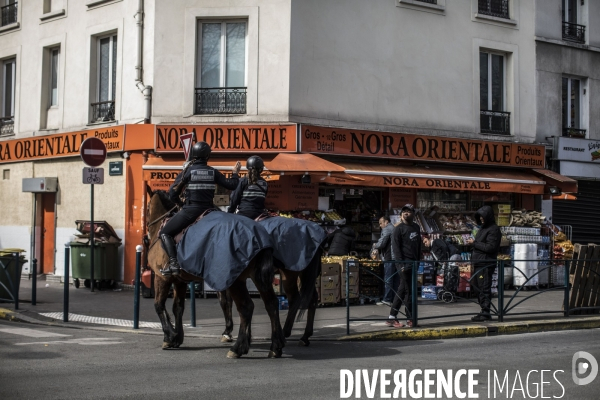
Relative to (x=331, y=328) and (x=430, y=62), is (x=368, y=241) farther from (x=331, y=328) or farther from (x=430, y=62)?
(x=331, y=328)

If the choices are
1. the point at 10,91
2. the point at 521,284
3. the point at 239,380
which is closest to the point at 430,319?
the point at 521,284

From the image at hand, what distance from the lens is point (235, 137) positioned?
58.6 feet

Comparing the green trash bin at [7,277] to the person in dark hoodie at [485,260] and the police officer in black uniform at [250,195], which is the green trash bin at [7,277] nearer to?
the police officer in black uniform at [250,195]

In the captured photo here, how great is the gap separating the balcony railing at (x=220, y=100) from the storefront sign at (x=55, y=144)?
195 cm

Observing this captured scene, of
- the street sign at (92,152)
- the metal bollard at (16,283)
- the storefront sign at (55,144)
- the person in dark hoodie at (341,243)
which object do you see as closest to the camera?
the metal bollard at (16,283)

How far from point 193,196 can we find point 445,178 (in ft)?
36.3

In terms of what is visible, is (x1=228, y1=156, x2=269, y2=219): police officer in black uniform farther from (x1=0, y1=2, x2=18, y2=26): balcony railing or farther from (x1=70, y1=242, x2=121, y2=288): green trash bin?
(x1=0, y1=2, x2=18, y2=26): balcony railing

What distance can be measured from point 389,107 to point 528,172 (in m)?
4.90

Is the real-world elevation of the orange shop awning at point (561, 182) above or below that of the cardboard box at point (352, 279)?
above

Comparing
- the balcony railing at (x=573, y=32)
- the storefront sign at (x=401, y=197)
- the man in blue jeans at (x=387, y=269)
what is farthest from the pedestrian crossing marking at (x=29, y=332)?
the balcony railing at (x=573, y=32)

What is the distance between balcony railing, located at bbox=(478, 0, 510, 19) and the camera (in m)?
21.2

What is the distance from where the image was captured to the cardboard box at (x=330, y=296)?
14.9 m

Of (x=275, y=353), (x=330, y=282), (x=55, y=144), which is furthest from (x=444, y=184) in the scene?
(x=275, y=353)

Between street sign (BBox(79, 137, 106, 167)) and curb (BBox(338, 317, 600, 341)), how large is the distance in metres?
7.55
